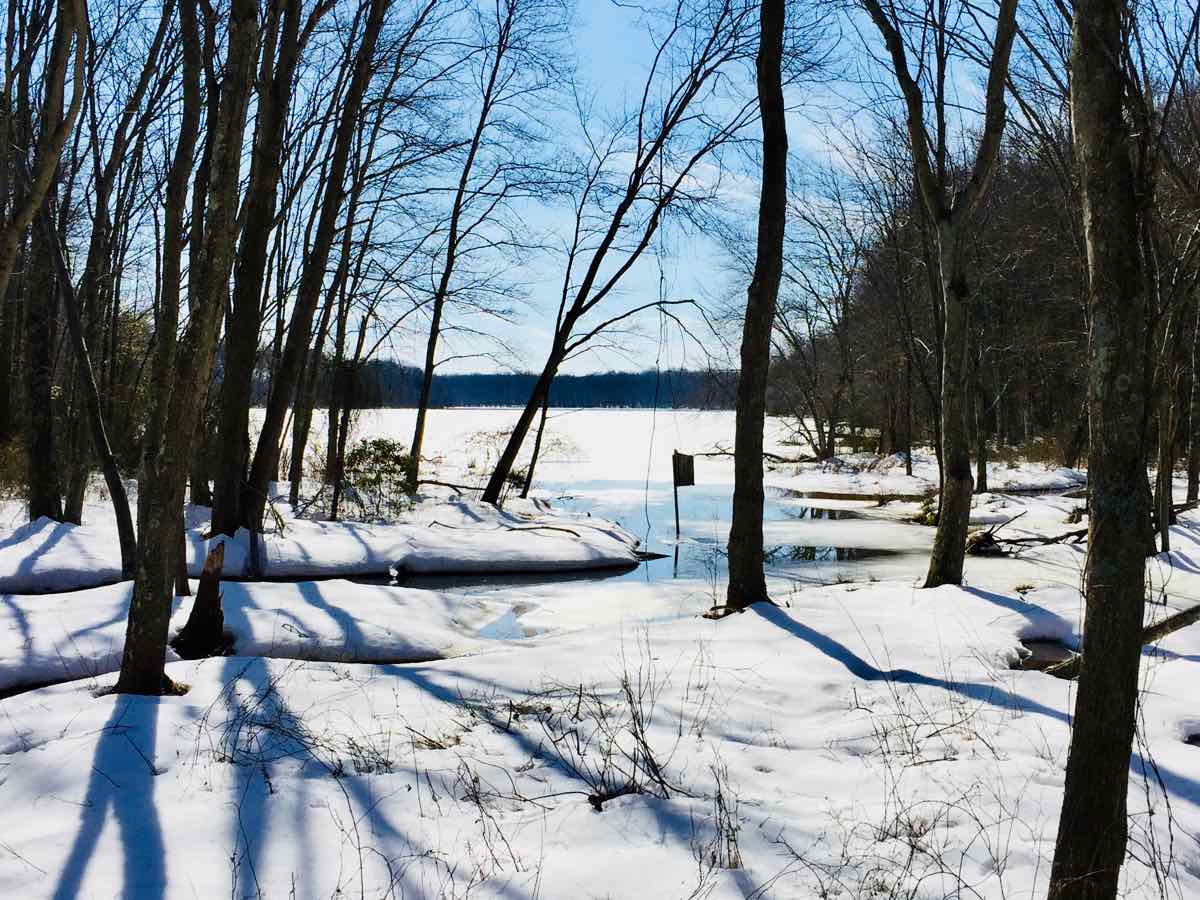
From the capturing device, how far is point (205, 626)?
6.63 metres

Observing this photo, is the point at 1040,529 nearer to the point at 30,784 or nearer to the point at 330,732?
the point at 330,732

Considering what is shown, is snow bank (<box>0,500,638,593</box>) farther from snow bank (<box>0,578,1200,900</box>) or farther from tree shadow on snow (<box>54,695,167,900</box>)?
tree shadow on snow (<box>54,695,167,900</box>)

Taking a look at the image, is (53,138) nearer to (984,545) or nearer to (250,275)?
(250,275)

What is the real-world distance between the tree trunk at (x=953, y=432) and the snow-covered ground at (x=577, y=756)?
767 mm

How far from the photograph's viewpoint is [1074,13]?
2.42 meters

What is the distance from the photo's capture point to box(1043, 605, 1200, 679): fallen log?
5699mm

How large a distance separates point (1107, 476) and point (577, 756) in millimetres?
2697

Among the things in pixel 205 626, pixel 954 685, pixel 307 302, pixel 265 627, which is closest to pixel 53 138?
pixel 205 626

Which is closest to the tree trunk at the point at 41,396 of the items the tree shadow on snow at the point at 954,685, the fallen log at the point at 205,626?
the fallen log at the point at 205,626

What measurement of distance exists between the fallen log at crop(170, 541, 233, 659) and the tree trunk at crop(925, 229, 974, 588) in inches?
254

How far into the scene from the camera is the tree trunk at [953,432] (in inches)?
336

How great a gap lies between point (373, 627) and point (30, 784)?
3.94 m

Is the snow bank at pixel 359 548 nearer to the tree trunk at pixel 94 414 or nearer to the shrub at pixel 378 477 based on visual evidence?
the shrub at pixel 378 477

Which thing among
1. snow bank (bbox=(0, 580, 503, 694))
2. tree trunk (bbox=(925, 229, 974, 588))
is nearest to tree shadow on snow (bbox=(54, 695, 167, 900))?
snow bank (bbox=(0, 580, 503, 694))
